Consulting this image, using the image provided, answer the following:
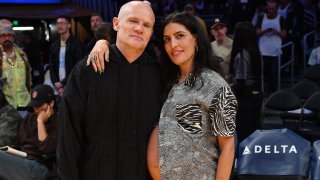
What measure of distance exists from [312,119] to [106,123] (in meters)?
4.39

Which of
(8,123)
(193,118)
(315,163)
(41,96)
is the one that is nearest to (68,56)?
(41,96)

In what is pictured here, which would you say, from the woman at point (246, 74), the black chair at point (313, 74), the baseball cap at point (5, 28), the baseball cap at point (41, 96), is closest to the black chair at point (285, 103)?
the woman at point (246, 74)

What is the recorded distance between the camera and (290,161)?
3186 millimetres

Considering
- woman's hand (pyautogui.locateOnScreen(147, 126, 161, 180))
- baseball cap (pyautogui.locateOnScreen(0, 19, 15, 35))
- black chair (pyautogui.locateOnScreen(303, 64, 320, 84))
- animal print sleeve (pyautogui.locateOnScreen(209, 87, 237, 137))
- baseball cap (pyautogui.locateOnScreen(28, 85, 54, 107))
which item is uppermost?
baseball cap (pyautogui.locateOnScreen(0, 19, 15, 35))

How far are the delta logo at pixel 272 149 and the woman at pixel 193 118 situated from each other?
3.10 ft

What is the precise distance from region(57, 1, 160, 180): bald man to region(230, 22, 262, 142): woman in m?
3.33

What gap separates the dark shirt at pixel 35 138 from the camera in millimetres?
4523

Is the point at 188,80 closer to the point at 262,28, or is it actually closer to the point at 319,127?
the point at 319,127

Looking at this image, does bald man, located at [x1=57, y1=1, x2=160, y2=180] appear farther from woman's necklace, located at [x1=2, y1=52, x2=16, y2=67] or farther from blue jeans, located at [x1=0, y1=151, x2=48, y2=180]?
woman's necklace, located at [x1=2, y1=52, x2=16, y2=67]

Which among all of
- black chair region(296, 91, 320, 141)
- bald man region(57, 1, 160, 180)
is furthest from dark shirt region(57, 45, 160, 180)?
black chair region(296, 91, 320, 141)

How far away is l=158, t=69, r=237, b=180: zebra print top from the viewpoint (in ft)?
7.63

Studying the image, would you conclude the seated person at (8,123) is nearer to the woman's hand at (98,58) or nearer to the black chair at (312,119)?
the woman's hand at (98,58)

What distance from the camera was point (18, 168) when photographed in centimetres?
382

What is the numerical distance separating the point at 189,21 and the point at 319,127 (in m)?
4.06
